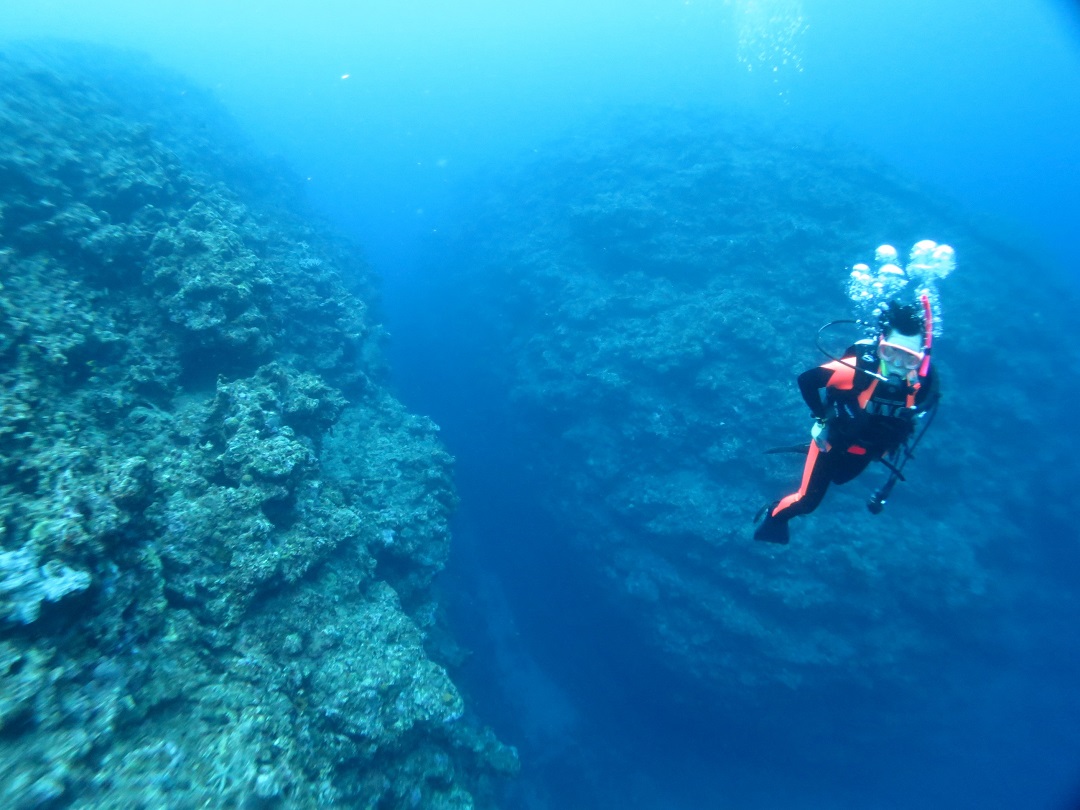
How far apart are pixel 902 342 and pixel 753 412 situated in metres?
13.1

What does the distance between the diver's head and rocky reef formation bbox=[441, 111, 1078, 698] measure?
12.5 m

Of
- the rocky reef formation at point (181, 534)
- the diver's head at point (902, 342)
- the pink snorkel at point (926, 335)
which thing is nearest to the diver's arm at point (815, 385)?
the diver's head at point (902, 342)

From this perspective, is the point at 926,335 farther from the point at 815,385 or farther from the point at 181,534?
the point at 181,534

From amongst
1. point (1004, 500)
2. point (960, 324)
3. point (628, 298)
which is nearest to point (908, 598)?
point (1004, 500)

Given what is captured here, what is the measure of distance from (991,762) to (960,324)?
1679 cm

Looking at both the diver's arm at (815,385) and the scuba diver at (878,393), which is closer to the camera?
the scuba diver at (878,393)

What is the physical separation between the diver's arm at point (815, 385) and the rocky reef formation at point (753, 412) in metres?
11.6

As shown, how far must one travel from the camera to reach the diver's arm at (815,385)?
16.5 ft

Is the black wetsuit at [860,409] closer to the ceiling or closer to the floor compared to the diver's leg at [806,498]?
closer to the ceiling

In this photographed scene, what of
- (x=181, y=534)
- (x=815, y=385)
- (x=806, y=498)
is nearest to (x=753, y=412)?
(x=806, y=498)

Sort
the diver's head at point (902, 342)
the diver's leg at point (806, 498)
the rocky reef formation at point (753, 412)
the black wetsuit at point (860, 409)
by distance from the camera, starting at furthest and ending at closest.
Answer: the rocky reef formation at point (753, 412), the diver's leg at point (806, 498), the black wetsuit at point (860, 409), the diver's head at point (902, 342)

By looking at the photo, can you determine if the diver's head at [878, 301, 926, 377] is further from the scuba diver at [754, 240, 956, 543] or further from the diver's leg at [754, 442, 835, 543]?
the diver's leg at [754, 442, 835, 543]

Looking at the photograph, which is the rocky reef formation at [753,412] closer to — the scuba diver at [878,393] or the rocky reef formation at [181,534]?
the rocky reef formation at [181,534]

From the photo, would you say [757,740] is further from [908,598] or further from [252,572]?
[252,572]
